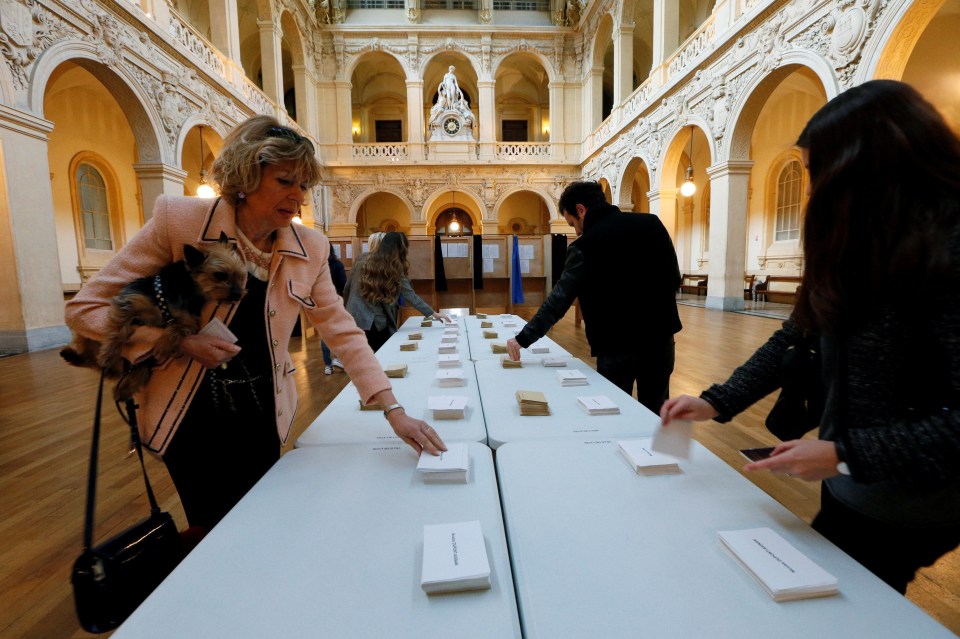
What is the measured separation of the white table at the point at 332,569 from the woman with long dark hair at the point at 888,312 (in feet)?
1.98

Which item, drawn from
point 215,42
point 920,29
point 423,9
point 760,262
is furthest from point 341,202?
point 920,29

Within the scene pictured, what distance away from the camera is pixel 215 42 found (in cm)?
1129

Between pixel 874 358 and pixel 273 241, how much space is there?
1.49 meters

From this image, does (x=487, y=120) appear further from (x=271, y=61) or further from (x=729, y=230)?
(x=729, y=230)

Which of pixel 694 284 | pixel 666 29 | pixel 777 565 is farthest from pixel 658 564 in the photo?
pixel 694 284

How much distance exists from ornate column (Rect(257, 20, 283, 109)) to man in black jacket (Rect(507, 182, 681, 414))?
1473 centimetres

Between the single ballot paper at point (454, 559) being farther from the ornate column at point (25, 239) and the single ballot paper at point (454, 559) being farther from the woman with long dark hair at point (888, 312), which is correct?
the ornate column at point (25, 239)

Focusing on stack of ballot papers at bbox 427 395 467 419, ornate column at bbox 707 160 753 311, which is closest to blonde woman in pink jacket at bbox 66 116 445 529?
stack of ballot papers at bbox 427 395 467 419

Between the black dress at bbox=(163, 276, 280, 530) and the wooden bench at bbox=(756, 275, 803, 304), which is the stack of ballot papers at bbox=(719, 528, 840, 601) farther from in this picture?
the wooden bench at bbox=(756, 275, 803, 304)

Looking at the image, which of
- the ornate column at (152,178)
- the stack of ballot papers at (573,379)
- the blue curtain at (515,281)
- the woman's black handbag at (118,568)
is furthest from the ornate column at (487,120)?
the woman's black handbag at (118,568)

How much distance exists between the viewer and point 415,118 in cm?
1770

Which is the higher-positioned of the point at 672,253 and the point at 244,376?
the point at 672,253

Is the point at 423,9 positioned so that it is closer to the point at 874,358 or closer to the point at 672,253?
the point at 672,253

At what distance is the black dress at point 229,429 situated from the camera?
1.30 m
